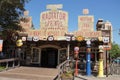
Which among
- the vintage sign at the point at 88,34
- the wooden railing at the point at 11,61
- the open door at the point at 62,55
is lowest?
the wooden railing at the point at 11,61

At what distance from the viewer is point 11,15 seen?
23.2 meters

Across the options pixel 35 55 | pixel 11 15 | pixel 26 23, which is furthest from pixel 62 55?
pixel 11 15

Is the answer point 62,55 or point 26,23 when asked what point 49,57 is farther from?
point 26,23

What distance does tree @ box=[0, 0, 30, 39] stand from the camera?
72.4 feet

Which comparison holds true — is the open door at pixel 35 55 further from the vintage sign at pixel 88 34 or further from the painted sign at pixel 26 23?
the vintage sign at pixel 88 34

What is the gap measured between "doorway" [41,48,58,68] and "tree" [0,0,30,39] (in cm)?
461

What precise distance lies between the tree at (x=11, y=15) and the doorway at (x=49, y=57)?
15.1 ft

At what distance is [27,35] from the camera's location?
25.1 meters

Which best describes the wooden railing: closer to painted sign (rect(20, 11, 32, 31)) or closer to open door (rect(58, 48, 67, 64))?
painted sign (rect(20, 11, 32, 31))

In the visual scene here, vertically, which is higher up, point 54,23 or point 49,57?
point 54,23

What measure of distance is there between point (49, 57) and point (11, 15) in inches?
278

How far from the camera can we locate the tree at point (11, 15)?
72.4 ft

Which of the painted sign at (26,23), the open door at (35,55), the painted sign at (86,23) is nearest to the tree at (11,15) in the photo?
the painted sign at (26,23)

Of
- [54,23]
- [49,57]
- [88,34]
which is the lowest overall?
[49,57]
